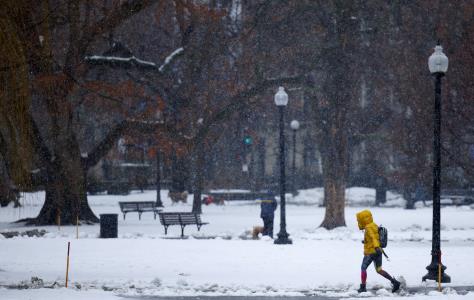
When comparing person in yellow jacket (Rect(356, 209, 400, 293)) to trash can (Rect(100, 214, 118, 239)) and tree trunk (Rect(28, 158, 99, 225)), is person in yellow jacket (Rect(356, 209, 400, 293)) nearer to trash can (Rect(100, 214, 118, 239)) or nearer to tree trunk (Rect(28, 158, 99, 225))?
trash can (Rect(100, 214, 118, 239))

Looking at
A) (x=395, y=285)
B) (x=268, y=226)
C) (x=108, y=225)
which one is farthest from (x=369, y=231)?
(x=108, y=225)

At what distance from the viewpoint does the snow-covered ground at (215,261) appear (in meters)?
14.8

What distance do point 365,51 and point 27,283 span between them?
72.8ft

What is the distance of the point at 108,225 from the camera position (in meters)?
25.8

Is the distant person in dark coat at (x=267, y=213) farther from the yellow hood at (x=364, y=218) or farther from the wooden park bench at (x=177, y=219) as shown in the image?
the yellow hood at (x=364, y=218)

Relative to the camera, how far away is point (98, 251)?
21.6 metres

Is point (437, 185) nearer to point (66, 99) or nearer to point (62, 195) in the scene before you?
point (66, 99)

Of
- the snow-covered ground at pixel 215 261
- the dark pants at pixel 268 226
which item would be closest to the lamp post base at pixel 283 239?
the snow-covered ground at pixel 215 261

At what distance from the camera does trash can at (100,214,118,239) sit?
2562 centimetres

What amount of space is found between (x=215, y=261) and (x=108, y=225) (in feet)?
24.6

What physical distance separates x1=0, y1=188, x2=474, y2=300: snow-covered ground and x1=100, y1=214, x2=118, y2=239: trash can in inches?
13.8

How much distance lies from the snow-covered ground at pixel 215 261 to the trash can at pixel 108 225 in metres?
0.35

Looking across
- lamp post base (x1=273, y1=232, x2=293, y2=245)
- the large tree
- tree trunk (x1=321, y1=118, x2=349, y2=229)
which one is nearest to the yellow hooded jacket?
lamp post base (x1=273, y1=232, x2=293, y2=245)

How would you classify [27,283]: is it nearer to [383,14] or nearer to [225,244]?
[225,244]
